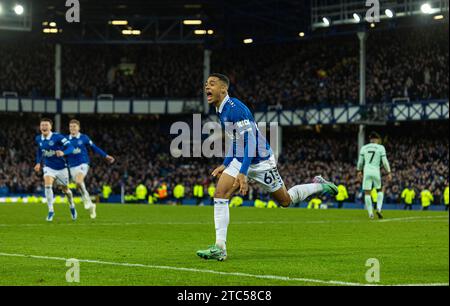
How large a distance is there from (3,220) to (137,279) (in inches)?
603

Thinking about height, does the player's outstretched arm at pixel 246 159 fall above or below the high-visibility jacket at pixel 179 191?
above

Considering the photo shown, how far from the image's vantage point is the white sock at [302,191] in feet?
45.6

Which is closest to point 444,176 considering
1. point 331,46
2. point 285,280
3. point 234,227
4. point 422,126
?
point 422,126

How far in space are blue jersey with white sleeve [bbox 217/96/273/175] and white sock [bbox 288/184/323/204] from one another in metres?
1.20

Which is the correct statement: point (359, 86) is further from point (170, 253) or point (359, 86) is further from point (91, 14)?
point (170, 253)

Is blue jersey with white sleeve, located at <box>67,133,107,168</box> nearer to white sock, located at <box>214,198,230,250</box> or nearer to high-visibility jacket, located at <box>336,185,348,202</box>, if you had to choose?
white sock, located at <box>214,198,230,250</box>

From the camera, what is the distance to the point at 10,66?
6756cm

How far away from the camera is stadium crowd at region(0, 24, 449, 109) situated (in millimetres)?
55250

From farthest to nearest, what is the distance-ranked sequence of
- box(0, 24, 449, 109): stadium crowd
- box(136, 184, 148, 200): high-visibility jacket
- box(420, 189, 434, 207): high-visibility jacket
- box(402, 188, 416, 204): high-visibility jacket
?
1. box(0, 24, 449, 109): stadium crowd
2. box(136, 184, 148, 200): high-visibility jacket
3. box(402, 188, 416, 204): high-visibility jacket
4. box(420, 189, 434, 207): high-visibility jacket

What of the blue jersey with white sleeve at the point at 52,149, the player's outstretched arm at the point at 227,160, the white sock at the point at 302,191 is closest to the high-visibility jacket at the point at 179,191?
the blue jersey with white sleeve at the point at 52,149

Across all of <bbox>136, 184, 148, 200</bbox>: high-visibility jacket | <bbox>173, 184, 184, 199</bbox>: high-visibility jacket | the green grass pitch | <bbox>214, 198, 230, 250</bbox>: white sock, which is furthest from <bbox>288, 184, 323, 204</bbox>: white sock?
<bbox>136, 184, 148, 200</bbox>: high-visibility jacket

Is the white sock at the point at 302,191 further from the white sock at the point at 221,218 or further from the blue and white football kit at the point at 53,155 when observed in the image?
the blue and white football kit at the point at 53,155

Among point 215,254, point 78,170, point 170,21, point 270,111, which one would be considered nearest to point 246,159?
point 215,254

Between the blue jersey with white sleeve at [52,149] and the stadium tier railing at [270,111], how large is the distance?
32321mm
